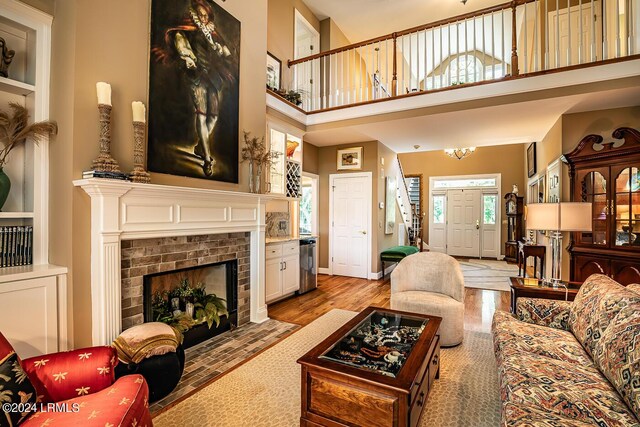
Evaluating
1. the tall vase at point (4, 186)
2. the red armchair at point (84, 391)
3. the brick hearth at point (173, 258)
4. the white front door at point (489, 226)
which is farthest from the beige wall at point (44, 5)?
the white front door at point (489, 226)

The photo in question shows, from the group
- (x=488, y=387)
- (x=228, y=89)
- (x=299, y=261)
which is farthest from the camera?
(x=299, y=261)

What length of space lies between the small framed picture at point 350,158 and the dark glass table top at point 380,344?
414 cm

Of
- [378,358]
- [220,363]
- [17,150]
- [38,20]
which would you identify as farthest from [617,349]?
[38,20]

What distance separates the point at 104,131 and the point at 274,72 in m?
3.43

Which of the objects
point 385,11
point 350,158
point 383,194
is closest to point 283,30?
point 385,11

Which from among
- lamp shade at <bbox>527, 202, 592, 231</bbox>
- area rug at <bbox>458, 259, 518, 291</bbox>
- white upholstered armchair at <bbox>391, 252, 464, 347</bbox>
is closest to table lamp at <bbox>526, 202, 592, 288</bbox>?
lamp shade at <bbox>527, 202, 592, 231</bbox>

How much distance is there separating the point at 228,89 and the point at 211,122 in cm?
48

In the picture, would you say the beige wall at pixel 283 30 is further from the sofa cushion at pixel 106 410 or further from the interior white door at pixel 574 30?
the sofa cushion at pixel 106 410

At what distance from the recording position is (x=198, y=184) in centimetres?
297

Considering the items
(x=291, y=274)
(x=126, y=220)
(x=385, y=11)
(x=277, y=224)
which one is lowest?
(x=291, y=274)

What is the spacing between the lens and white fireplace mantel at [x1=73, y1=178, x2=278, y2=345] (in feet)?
7.07

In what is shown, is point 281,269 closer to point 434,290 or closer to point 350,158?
point 434,290

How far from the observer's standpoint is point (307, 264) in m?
5.03

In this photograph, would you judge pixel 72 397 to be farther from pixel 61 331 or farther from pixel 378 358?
pixel 378 358
